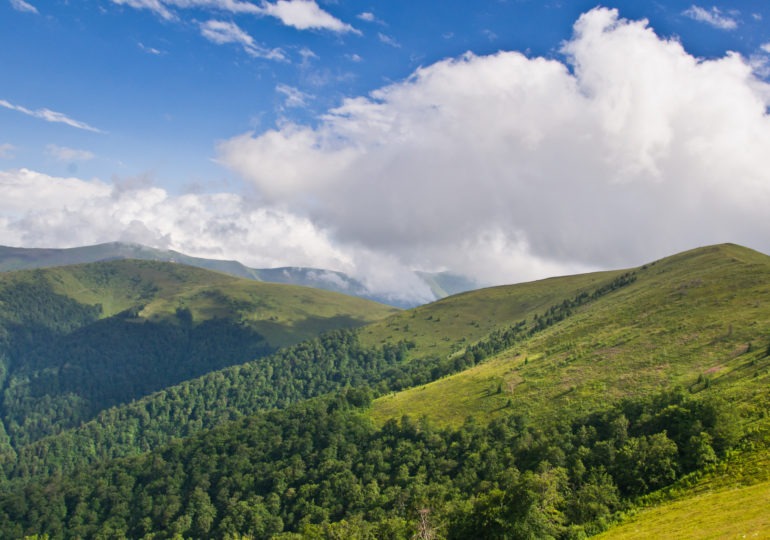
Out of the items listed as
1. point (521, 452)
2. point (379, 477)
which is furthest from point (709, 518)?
point (379, 477)

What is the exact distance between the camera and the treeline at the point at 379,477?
6203 centimetres

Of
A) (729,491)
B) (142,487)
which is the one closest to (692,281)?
(729,491)

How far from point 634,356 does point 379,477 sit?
272 feet

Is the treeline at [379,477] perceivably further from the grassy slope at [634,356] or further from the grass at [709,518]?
the grassy slope at [634,356]

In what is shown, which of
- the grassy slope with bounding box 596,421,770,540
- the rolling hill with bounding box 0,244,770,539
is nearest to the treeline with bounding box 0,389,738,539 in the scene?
the rolling hill with bounding box 0,244,770,539

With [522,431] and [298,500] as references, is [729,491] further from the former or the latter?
[298,500]

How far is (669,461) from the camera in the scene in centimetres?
6275

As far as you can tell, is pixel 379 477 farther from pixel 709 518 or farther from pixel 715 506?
pixel 709 518

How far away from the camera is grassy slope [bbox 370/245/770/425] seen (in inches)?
4316

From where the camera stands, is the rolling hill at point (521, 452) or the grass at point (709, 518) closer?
the grass at point (709, 518)

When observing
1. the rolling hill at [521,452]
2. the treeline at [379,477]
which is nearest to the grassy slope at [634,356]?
the rolling hill at [521,452]

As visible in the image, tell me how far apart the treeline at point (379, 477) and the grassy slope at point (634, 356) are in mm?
13875

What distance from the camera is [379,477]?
117 metres

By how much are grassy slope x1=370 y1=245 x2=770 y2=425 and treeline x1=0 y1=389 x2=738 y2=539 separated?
1387cm
